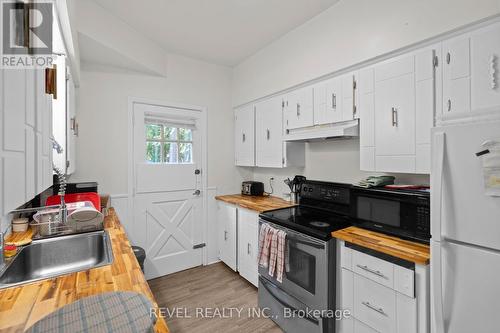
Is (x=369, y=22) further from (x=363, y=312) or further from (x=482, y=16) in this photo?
(x=363, y=312)

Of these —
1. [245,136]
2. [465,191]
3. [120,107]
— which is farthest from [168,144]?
[465,191]

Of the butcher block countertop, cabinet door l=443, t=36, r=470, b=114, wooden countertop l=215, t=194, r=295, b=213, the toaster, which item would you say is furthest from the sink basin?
cabinet door l=443, t=36, r=470, b=114

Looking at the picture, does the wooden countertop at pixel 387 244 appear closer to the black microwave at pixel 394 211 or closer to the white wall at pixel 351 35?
the black microwave at pixel 394 211

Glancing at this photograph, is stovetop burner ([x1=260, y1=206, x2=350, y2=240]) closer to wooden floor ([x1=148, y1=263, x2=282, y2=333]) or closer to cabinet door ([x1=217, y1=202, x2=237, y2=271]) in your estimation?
cabinet door ([x1=217, y1=202, x2=237, y2=271])

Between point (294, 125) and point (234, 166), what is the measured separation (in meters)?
1.33

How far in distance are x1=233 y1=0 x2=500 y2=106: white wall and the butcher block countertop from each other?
81.8 inches

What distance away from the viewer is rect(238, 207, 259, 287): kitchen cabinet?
253 cm

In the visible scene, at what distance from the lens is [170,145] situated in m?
3.05

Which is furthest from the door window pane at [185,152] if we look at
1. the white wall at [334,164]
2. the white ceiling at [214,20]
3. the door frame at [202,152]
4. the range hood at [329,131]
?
the range hood at [329,131]

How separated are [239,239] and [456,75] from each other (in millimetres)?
2430

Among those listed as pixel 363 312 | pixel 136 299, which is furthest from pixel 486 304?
pixel 136 299

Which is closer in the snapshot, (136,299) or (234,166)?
(136,299)

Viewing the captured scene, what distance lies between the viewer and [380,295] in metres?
1.43

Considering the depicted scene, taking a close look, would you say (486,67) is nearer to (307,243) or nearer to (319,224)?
(319,224)
